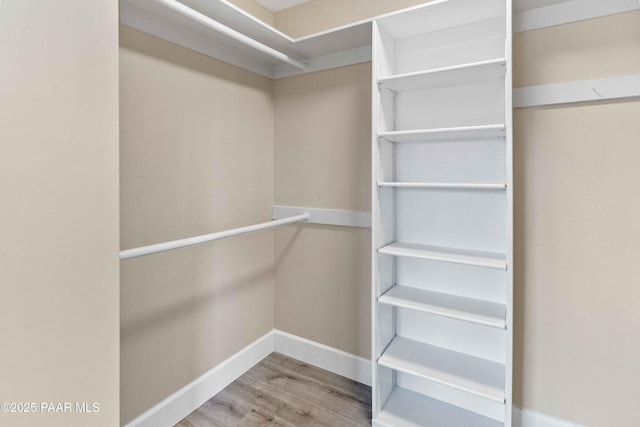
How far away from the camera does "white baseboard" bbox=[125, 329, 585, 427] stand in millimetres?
1649

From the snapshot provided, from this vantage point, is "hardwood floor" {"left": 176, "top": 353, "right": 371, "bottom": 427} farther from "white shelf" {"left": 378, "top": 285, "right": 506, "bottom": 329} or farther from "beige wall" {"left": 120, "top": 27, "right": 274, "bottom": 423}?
"white shelf" {"left": 378, "top": 285, "right": 506, "bottom": 329}

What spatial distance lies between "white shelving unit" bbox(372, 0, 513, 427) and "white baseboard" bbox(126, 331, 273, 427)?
936 millimetres

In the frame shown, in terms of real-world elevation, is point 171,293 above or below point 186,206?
below

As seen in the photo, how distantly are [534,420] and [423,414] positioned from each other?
526 mm

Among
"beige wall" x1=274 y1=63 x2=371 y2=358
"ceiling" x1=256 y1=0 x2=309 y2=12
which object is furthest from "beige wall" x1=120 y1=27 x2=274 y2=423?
"ceiling" x1=256 y1=0 x2=309 y2=12

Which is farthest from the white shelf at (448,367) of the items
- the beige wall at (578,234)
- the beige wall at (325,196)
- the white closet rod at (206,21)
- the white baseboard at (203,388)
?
the white closet rod at (206,21)

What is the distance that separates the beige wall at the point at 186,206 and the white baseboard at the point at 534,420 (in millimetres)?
1598

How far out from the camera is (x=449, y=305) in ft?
5.40

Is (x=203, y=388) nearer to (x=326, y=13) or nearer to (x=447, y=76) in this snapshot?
(x=447, y=76)

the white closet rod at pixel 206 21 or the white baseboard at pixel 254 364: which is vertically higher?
the white closet rod at pixel 206 21
